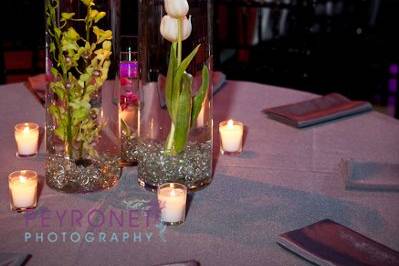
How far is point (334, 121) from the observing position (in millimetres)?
1603

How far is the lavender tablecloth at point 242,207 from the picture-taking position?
931 mm

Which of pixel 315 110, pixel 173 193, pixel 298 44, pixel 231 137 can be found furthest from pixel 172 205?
pixel 298 44

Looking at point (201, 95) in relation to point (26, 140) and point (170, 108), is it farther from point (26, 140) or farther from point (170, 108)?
point (26, 140)

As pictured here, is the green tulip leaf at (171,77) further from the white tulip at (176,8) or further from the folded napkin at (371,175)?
the folded napkin at (371,175)

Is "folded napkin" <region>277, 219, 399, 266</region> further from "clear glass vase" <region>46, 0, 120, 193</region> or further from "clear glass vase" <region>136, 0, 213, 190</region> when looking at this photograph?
"clear glass vase" <region>46, 0, 120, 193</region>

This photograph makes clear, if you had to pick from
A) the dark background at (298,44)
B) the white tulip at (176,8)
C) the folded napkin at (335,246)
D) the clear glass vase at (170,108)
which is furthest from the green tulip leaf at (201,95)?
the dark background at (298,44)

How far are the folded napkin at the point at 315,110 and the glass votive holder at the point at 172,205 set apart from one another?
1.96 ft

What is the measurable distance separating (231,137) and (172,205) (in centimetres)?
38

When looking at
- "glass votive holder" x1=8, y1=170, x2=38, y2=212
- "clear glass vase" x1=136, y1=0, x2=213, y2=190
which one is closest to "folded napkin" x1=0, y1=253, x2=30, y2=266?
"glass votive holder" x1=8, y1=170, x2=38, y2=212

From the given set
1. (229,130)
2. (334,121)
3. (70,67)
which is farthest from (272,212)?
(334,121)

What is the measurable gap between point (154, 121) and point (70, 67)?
0.19 meters

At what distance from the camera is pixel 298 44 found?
332cm

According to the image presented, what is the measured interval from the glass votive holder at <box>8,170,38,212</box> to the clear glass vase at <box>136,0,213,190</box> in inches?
8.0

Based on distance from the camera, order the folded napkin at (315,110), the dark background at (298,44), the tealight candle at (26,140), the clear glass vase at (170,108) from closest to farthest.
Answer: the clear glass vase at (170,108)
the tealight candle at (26,140)
the folded napkin at (315,110)
the dark background at (298,44)
